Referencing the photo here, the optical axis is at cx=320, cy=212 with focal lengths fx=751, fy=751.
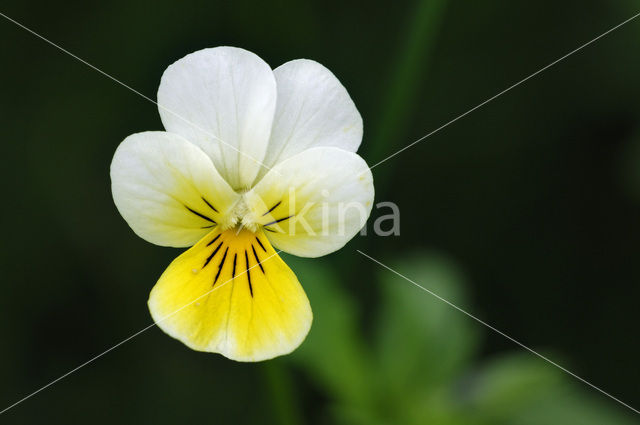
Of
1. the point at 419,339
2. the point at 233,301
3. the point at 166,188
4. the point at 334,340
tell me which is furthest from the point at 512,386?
the point at 166,188

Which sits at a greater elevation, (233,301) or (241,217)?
(241,217)

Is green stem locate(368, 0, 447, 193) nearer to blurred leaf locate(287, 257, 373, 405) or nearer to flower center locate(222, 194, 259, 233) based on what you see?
blurred leaf locate(287, 257, 373, 405)

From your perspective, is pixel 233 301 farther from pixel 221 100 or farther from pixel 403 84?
pixel 403 84

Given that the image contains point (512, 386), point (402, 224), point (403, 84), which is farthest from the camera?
point (402, 224)

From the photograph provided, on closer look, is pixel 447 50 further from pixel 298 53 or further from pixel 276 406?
pixel 276 406

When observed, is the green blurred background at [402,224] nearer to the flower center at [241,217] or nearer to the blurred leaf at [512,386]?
the blurred leaf at [512,386]

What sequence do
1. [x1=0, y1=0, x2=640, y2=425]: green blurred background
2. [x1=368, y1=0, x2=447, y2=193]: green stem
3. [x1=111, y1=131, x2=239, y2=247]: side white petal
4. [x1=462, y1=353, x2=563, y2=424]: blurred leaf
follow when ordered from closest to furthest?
[x1=111, y1=131, x2=239, y2=247]: side white petal
[x1=462, y1=353, x2=563, y2=424]: blurred leaf
[x1=0, y1=0, x2=640, y2=425]: green blurred background
[x1=368, y1=0, x2=447, y2=193]: green stem

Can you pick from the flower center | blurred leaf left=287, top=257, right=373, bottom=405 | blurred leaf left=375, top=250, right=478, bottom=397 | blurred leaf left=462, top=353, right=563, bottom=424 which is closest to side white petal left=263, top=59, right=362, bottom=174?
the flower center
